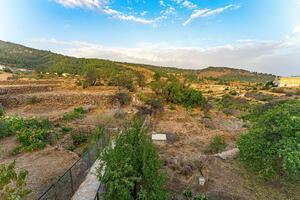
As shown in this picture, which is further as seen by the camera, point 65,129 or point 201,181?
point 65,129

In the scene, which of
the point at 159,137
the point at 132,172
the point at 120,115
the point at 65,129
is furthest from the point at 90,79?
the point at 132,172

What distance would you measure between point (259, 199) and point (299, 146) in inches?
114

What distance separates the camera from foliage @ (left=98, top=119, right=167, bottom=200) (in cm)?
718

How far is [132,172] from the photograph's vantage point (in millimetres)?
7480

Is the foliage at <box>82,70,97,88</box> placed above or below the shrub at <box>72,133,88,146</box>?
above

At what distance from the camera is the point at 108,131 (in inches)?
748

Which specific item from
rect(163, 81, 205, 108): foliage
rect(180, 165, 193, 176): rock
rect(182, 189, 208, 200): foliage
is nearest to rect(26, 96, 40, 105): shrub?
rect(163, 81, 205, 108): foliage

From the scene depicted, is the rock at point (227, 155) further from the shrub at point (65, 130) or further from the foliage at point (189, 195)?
the shrub at point (65, 130)

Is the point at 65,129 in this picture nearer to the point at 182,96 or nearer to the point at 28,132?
the point at 28,132

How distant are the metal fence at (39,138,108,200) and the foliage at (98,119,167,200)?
2.34 m

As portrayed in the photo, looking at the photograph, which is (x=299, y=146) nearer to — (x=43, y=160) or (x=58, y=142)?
(x=43, y=160)

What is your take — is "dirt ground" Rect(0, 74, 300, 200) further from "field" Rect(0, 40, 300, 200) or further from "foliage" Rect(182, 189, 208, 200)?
"foliage" Rect(182, 189, 208, 200)

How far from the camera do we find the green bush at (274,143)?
388 inches

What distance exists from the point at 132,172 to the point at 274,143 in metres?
7.34
